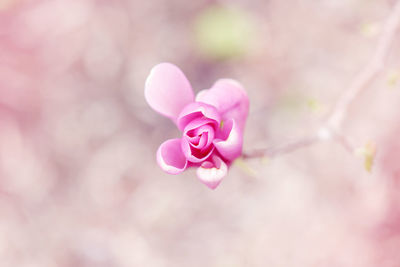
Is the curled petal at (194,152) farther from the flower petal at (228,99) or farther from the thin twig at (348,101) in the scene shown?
the thin twig at (348,101)

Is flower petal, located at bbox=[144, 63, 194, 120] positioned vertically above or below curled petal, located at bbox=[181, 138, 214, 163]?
above

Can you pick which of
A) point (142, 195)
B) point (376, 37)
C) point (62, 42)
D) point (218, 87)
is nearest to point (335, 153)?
point (376, 37)

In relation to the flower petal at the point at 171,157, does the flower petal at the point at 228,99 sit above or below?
above

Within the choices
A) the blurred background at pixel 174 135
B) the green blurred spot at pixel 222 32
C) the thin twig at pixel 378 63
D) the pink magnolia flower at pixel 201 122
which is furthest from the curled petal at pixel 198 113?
the green blurred spot at pixel 222 32

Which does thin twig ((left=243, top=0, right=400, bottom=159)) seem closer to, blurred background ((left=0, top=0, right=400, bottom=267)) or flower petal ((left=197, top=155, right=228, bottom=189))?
flower petal ((left=197, top=155, right=228, bottom=189))

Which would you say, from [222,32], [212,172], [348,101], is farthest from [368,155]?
[222,32]

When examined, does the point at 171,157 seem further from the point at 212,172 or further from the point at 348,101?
the point at 348,101

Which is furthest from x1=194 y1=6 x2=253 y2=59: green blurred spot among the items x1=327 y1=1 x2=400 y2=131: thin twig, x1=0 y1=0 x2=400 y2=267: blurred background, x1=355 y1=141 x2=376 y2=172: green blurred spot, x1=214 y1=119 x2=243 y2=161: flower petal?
x1=214 y1=119 x2=243 y2=161: flower petal
